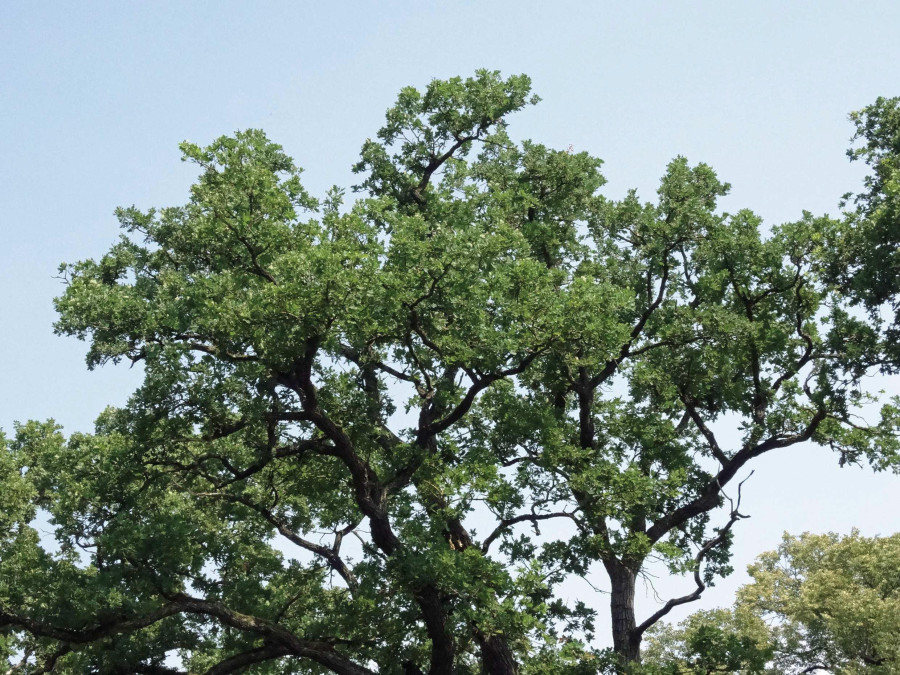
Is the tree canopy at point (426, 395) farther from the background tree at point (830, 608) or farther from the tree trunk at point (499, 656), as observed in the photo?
the background tree at point (830, 608)

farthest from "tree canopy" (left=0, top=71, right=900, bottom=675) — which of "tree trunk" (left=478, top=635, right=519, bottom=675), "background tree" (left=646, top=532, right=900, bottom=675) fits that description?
"background tree" (left=646, top=532, right=900, bottom=675)

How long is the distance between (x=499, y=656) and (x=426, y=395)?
542 centimetres

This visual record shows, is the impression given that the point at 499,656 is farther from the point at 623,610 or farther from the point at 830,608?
the point at 830,608

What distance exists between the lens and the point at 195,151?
17062mm

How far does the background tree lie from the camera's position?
101 ft

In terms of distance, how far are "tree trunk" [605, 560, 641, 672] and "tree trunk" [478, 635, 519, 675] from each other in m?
2.31

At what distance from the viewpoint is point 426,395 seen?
19516 mm

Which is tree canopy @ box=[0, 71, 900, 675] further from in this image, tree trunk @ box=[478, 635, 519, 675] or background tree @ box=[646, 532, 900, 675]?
background tree @ box=[646, 532, 900, 675]

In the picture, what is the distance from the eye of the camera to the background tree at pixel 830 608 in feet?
101

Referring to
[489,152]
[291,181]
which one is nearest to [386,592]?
[291,181]

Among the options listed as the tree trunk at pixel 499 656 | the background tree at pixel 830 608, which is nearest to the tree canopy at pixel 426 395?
the tree trunk at pixel 499 656

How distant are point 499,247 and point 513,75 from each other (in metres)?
6.97

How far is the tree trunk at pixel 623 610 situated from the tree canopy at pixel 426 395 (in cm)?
5

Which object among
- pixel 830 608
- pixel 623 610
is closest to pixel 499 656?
pixel 623 610
